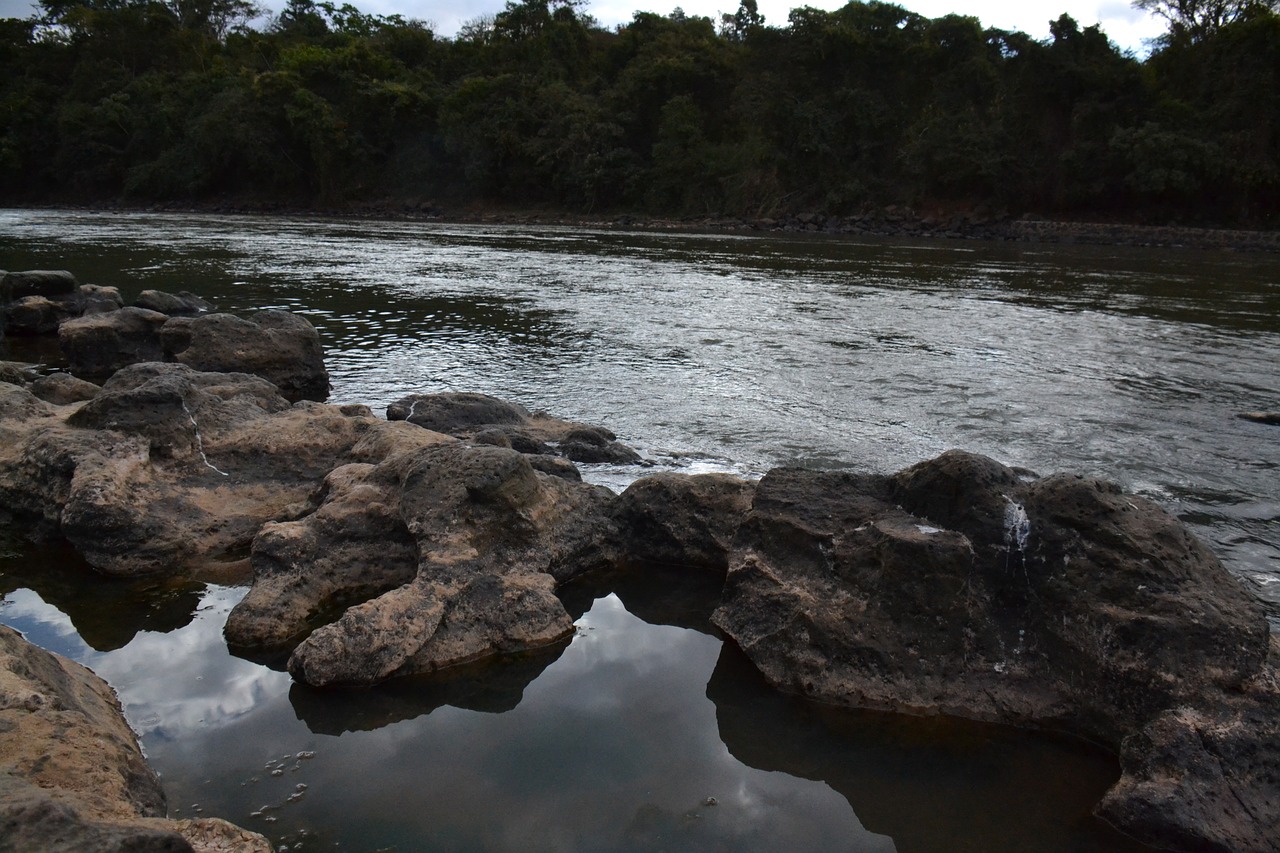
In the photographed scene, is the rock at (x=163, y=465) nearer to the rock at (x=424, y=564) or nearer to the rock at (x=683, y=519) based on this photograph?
the rock at (x=424, y=564)

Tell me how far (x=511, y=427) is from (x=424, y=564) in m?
2.99

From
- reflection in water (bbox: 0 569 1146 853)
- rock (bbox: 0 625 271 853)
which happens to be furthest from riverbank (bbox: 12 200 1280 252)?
rock (bbox: 0 625 271 853)

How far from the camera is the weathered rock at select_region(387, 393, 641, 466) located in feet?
23.0

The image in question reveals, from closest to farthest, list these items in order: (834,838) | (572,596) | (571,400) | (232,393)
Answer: (834,838) < (572,596) < (232,393) < (571,400)

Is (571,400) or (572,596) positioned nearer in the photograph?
(572,596)

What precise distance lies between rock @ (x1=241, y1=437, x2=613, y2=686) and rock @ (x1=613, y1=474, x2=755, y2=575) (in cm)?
19

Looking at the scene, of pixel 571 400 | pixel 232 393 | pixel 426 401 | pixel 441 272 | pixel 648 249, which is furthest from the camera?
Result: pixel 648 249

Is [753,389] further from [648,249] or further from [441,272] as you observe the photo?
[648,249]

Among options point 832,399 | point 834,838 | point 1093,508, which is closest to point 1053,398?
point 832,399

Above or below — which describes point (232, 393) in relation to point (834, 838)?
above

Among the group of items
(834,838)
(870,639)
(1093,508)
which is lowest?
(834,838)

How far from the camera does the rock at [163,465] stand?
497 centimetres

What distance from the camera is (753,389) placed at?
994 centimetres

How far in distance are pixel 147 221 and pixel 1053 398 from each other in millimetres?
39526
